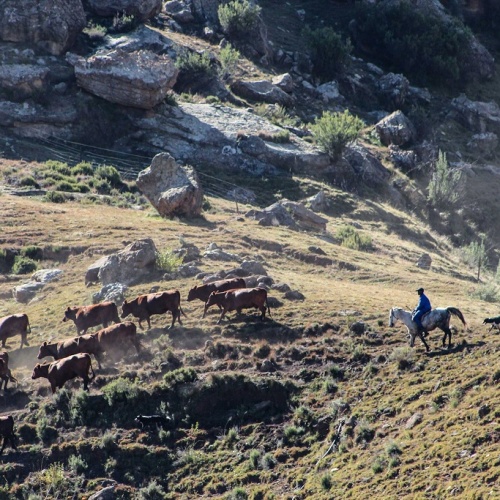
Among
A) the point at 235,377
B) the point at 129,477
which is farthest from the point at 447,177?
the point at 129,477

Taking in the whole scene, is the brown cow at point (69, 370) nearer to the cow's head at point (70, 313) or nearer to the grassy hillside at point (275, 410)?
the grassy hillside at point (275, 410)

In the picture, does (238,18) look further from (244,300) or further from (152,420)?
(152,420)

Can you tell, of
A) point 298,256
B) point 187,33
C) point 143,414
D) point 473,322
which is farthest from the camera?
point 187,33

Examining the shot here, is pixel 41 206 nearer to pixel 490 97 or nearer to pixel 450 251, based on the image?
pixel 450 251

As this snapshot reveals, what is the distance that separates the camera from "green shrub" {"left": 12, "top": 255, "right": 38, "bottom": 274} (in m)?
46.0

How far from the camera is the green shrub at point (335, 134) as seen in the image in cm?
7175

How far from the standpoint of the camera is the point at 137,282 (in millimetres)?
40719

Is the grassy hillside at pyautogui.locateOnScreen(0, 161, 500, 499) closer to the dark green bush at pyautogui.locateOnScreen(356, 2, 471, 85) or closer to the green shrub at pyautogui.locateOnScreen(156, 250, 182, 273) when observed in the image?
the green shrub at pyautogui.locateOnScreen(156, 250, 182, 273)

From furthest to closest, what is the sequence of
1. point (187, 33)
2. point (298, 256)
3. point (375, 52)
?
1. point (375, 52)
2. point (187, 33)
3. point (298, 256)

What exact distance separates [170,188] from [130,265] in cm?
1566

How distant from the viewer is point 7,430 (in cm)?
2819

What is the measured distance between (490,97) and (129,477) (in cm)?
7512

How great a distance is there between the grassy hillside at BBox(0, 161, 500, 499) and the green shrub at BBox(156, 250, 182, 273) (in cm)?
134

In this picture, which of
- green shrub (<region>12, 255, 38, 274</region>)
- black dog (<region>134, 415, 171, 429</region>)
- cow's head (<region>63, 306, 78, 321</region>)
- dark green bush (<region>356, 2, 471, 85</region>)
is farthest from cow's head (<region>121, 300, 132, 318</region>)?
dark green bush (<region>356, 2, 471, 85</region>)
